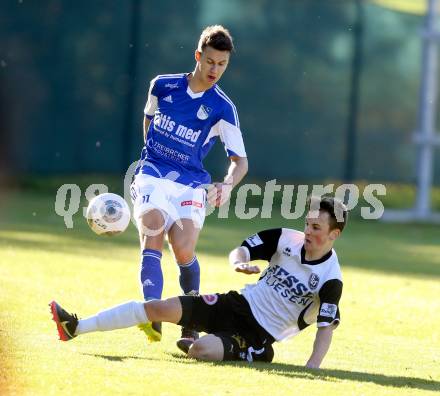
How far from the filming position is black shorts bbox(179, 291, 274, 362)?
570 cm

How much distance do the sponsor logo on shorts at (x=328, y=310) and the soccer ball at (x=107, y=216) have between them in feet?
5.48

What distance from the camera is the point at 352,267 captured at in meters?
10.4

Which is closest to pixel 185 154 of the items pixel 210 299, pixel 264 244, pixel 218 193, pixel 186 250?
pixel 218 193

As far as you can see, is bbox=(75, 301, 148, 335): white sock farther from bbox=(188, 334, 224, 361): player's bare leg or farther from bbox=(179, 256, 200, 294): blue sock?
bbox=(179, 256, 200, 294): blue sock

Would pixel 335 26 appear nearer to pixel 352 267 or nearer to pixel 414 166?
pixel 414 166

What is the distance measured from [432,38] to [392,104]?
206cm

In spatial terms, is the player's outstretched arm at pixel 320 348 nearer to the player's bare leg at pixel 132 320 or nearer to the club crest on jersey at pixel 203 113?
the player's bare leg at pixel 132 320

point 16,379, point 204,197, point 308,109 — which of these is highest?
point 308,109

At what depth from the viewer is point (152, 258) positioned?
6.19 meters

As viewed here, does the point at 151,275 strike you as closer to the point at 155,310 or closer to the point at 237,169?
the point at 155,310

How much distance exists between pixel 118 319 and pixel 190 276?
3.36ft

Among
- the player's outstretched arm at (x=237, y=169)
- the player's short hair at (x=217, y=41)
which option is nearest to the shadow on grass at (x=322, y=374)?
the player's outstretched arm at (x=237, y=169)

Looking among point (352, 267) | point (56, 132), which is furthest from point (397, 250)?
point (56, 132)

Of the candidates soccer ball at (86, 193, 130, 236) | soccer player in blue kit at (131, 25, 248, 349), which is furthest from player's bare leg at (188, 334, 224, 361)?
soccer ball at (86, 193, 130, 236)
